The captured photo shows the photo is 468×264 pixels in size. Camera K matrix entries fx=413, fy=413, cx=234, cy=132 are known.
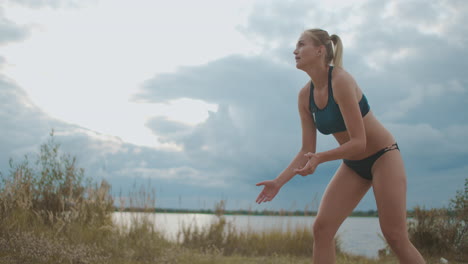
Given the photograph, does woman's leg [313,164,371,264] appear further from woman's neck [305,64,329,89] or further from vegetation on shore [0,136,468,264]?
vegetation on shore [0,136,468,264]

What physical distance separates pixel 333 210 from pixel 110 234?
4989 mm

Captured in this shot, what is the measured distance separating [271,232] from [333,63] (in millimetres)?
6488

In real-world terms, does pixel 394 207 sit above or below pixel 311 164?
below

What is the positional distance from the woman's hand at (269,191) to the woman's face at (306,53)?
2.66ft

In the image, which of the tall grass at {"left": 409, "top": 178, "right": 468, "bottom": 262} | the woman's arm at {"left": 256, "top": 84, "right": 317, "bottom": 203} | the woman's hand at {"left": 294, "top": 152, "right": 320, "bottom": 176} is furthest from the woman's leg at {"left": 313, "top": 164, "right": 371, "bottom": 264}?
the tall grass at {"left": 409, "top": 178, "right": 468, "bottom": 262}

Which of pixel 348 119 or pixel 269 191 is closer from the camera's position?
pixel 348 119

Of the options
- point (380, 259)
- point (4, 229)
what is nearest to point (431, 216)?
point (380, 259)

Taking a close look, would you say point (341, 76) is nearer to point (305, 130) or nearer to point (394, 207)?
point (305, 130)

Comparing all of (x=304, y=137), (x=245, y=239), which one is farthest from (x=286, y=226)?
(x=304, y=137)

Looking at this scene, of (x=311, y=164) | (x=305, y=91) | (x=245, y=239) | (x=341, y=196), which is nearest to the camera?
(x=311, y=164)

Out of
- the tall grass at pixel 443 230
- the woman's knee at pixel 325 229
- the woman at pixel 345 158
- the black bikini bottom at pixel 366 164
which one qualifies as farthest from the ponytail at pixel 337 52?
the tall grass at pixel 443 230

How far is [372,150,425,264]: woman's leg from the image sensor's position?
2.65m

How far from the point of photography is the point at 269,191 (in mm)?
2818

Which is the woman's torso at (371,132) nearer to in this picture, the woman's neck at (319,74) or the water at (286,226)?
the woman's neck at (319,74)
